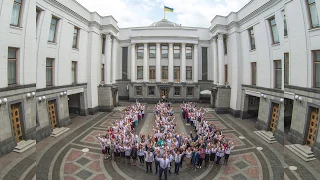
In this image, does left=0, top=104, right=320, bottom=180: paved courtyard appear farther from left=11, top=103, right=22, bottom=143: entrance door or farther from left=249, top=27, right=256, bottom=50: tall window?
left=249, top=27, right=256, bottom=50: tall window

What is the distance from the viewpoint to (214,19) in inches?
1144

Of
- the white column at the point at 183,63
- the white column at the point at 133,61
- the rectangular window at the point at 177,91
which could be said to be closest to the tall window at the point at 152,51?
the white column at the point at 133,61

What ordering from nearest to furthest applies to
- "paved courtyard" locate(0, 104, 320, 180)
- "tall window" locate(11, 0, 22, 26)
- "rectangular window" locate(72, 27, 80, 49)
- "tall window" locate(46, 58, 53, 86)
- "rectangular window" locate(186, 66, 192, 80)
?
"tall window" locate(11, 0, 22, 26) < "paved courtyard" locate(0, 104, 320, 180) < "tall window" locate(46, 58, 53, 86) < "rectangular window" locate(72, 27, 80, 49) < "rectangular window" locate(186, 66, 192, 80)

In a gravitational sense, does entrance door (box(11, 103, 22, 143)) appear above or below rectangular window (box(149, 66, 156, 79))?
below

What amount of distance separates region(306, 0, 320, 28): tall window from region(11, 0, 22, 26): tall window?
7.58m

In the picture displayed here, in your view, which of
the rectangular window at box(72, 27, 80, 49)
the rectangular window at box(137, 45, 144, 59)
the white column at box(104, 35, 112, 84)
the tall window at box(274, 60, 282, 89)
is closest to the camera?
the tall window at box(274, 60, 282, 89)

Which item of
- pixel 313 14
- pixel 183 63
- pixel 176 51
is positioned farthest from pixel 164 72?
pixel 313 14

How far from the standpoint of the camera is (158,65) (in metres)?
37.4

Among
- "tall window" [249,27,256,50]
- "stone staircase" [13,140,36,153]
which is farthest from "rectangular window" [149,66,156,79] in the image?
"stone staircase" [13,140,36,153]

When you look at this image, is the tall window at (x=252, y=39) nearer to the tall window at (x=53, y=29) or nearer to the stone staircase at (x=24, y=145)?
the tall window at (x=53, y=29)

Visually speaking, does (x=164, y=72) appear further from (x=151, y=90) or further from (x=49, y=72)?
(x=49, y=72)

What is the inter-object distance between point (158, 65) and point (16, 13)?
3404 cm

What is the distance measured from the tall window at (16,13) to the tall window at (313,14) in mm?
7581

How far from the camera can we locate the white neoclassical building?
3.93 metres
